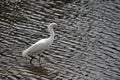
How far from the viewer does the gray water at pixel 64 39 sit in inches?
664

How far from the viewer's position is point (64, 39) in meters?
21.2

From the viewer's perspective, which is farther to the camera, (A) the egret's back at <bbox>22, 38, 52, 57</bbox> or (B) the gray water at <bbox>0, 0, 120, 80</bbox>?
(A) the egret's back at <bbox>22, 38, 52, 57</bbox>

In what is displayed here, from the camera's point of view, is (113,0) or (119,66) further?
(113,0)

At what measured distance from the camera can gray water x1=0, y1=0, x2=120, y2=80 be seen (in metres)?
16.9

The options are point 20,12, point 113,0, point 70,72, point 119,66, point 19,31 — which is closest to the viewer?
point 70,72

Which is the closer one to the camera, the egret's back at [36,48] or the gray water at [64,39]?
the gray water at [64,39]

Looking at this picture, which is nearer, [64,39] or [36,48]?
[36,48]

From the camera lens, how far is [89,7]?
29.0 metres

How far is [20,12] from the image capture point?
984 inches

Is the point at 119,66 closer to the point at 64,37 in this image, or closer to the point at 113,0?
the point at 64,37

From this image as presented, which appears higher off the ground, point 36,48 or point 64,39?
point 36,48

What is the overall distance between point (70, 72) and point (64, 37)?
4838mm

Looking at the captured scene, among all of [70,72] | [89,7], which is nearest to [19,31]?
[70,72]

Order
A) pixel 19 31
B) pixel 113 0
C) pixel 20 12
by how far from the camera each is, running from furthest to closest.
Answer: pixel 113 0
pixel 20 12
pixel 19 31
